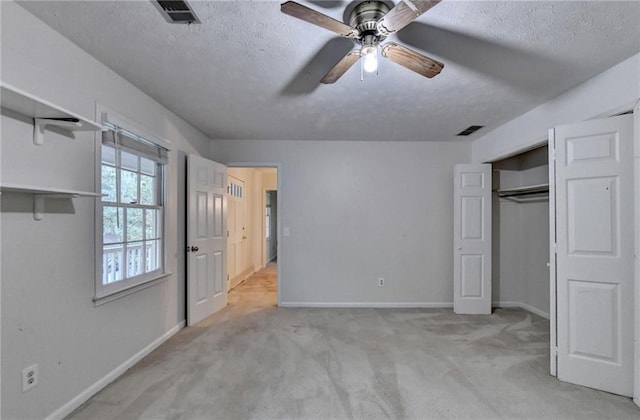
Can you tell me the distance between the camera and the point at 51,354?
1.81 meters

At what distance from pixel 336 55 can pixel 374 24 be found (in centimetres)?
58

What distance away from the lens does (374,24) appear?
1556 millimetres

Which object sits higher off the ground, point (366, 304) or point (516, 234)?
point (516, 234)

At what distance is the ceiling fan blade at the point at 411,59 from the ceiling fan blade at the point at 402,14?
12 cm

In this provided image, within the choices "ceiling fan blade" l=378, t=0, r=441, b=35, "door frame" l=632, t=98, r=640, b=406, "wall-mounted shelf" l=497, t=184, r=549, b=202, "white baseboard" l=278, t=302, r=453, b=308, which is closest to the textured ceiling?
"ceiling fan blade" l=378, t=0, r=441, b=35

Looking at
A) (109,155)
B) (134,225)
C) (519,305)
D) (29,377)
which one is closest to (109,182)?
(109,155)

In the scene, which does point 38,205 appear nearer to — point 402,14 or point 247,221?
point 402,14

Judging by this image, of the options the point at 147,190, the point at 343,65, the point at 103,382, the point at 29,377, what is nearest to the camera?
the point at 29,377

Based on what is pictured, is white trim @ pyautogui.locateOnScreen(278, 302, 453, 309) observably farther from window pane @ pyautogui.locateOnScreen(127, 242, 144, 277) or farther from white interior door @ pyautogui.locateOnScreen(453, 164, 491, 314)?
window pane @ pyautogui.locateOnScreen(127, 242, 144, 277)

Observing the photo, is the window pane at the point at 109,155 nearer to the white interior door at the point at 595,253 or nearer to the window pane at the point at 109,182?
the window pane at the point at 109,182

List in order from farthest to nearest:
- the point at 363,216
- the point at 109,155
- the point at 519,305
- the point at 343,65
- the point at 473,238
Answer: the point at 363,216 < the point at 519,305 < the point at 473,238 < the point at 109,155 < the point at 343,65

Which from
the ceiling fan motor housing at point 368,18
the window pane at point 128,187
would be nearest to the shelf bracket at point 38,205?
the window pane at point 128,187

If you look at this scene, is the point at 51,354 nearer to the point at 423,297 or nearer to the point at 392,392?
the point at 392,392

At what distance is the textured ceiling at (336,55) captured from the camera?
65.3 inches
